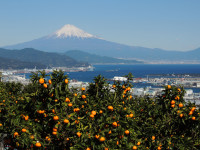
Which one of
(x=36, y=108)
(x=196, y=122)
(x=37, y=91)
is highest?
(x=37, y=91)

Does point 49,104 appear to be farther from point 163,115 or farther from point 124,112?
point 163,115

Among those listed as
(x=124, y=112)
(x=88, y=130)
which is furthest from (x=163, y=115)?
(x=88, y=130)

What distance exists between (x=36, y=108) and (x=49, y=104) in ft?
1.15

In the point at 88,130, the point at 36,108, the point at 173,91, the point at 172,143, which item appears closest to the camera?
the point at 88,130

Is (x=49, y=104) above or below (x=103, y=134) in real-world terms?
above

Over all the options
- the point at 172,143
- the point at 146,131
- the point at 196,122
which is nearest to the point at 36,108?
the point at 146,131

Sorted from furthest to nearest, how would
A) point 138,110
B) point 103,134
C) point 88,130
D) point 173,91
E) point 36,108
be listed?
point 138,110
point 173,91
point 36,108
point 88,130
point 103,134

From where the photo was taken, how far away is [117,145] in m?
4.83

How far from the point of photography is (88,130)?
4.80 metres

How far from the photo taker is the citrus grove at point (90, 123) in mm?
4762

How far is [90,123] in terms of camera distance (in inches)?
191

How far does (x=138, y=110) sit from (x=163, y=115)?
3.29 feet

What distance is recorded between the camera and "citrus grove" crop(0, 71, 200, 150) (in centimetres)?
476

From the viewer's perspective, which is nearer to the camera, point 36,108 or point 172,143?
point 36,108
